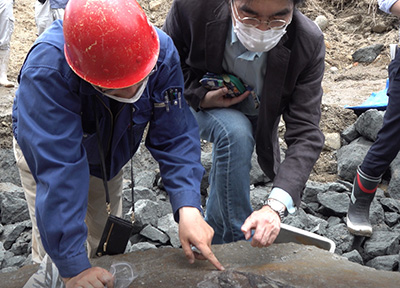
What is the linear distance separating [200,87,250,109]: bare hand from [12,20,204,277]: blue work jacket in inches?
20.0

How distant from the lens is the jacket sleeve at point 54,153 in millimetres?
1966

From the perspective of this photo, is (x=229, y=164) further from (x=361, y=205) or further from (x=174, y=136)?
(x=361, y=205)

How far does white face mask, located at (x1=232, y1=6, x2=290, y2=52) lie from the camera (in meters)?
2.44

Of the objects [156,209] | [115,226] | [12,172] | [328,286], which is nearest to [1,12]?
[12,172]

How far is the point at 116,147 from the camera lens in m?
2.51

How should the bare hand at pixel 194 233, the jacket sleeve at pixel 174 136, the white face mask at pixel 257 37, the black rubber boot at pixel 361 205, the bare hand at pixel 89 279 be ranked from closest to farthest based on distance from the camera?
the bare hand at pixel 89 279, the bare hand at pixel 194 233, the jacket sleeve at pixel 174 136, the white face mask at pixel 257 37, the black rubber boot at pixel 361 205

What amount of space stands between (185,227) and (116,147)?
0.56 m

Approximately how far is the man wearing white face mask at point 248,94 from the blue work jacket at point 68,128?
15.7 inches

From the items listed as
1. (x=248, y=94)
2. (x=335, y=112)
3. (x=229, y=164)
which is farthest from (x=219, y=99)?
(x=335, y=112)

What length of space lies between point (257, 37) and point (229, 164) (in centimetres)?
70

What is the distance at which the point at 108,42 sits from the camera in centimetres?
191

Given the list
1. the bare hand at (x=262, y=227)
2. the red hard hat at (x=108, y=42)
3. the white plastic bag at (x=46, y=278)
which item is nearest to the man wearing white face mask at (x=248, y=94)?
the bare hand at (x=262, y=227)

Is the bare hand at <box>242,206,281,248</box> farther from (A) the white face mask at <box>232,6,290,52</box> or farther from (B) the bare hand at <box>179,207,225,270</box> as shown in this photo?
(A) the white face mask at <box>232,6,290,52</box>

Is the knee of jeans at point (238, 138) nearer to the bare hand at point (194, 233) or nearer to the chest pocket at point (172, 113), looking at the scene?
the chest pocket at point (172, 113)
